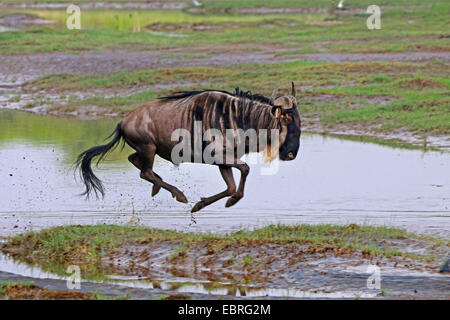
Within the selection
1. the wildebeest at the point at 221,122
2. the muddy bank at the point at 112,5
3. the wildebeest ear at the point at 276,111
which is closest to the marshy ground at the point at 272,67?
the wildebeest at the point at 221,122

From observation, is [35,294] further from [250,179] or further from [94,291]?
[250,179]

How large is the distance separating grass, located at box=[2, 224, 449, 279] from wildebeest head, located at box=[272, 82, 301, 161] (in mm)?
909

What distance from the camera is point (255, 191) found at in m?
11.1

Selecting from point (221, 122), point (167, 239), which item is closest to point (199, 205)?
point (221, 122)

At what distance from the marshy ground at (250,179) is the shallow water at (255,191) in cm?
4

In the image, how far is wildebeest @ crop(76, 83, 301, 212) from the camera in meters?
9.02

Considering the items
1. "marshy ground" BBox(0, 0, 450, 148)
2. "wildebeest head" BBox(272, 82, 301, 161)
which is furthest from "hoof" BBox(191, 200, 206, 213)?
"marshy ground" BBox(0, 0, 450, 148)

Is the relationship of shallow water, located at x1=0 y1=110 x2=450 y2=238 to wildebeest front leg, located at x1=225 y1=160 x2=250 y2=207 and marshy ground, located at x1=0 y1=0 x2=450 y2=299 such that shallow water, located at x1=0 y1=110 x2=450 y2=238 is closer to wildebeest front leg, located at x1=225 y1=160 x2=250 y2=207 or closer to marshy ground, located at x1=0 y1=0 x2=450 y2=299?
marshy ground, located at x1=0 y1=0 x2=450 y2=299

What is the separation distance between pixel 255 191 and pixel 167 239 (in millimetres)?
3039

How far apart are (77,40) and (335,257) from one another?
25187 mm

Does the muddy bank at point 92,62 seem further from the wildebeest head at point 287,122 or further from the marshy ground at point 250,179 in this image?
the wildebeest head at point 287,122

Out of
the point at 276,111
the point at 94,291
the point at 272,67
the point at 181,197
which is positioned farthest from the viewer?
the point at 272,67
